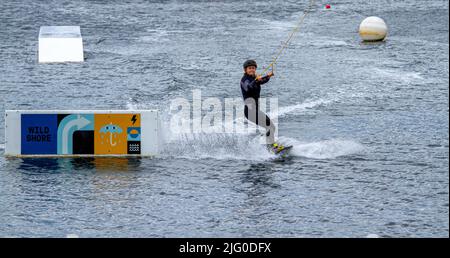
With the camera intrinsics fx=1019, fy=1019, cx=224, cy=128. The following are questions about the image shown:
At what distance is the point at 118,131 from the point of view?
21.2m

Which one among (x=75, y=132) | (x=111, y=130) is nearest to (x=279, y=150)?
(x=111, y=130)

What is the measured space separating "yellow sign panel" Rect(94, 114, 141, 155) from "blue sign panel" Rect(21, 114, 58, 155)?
892mm

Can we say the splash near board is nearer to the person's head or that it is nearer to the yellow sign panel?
the person's head

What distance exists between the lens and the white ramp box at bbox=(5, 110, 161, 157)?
835 inches

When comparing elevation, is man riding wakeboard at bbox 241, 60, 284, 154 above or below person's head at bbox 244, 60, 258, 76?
below

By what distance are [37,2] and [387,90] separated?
24.7m

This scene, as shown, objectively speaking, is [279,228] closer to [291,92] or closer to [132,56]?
[291,92]

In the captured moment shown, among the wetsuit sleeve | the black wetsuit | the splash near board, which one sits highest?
the wetsuit sleeve

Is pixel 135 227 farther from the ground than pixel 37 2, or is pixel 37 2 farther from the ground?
pixel 37 2

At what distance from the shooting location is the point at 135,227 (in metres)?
16.5

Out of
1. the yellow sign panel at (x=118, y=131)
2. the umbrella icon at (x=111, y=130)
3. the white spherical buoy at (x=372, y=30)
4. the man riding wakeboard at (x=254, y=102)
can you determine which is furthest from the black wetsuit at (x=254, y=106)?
the white spherical buoy at (x=372, y=30)

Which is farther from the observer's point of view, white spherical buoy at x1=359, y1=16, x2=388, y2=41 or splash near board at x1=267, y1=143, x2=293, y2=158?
white spherical buoy at x1=359, y1=16, x2=388, y2=41

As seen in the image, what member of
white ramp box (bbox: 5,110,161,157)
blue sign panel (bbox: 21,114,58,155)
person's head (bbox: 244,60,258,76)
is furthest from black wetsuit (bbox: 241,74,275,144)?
blue sign panel (bbox: 21,114,58,155)

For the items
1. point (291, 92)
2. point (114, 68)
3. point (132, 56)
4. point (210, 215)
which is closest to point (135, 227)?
point (210, 215)
